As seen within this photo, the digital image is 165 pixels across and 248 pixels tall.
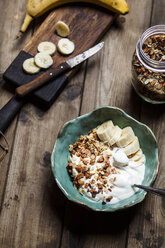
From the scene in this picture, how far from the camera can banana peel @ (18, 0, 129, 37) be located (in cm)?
138

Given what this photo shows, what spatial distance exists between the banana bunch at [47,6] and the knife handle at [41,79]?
9.0 inches

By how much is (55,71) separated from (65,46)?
0.39 feet

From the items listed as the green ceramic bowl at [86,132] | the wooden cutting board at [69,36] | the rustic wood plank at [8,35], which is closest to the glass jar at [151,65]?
the green ceramic bowl at [86,132]

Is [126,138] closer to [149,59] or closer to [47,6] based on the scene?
[149,59]

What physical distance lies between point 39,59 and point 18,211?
23.0 inches

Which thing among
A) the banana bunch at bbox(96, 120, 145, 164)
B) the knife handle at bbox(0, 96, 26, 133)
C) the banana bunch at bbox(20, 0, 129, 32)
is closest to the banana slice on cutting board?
the banana bunch at bbox(96, 120, 145, 164)

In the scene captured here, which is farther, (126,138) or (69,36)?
(69,36)

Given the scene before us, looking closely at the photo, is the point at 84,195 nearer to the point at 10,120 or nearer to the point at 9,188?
the point at 9,188

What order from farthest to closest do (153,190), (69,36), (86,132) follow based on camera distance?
(69,36), (86,132), (153,190)

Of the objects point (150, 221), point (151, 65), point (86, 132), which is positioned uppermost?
point (151, 65)

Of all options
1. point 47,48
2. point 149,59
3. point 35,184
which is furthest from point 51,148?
point 149,59

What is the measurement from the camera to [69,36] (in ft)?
4.62

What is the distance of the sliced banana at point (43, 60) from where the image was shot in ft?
4.43

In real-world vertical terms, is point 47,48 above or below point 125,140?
above
